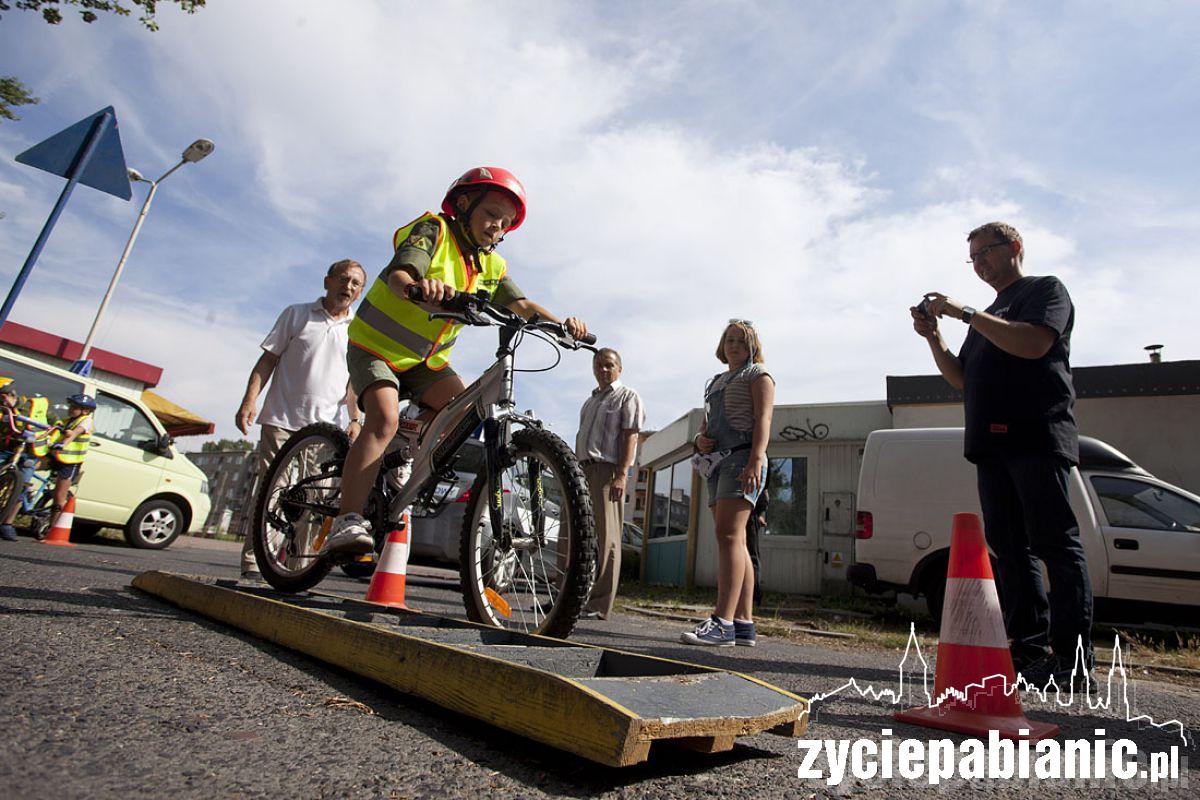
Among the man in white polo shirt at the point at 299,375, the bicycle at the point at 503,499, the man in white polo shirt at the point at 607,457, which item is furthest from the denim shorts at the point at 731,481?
the man in white polo shirt at the point at 299,375

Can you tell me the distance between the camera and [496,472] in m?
3.12

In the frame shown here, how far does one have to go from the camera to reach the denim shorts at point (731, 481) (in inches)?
170

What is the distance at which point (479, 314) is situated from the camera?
124 inches

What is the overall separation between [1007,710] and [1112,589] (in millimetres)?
6706

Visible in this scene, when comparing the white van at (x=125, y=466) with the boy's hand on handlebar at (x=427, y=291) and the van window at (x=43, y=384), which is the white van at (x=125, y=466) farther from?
the boy's hand on handlebar at (x=427, y=291)

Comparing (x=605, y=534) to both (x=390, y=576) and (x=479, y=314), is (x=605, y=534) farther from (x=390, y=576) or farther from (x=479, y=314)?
(x=479, y=314)

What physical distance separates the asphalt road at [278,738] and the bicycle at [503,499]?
0.89 metres

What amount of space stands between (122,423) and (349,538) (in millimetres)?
8161

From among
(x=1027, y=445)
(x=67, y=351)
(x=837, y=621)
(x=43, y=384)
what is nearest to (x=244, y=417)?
(x=1027, y=445)

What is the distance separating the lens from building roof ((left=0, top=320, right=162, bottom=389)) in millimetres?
21673

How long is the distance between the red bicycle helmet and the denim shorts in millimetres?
2069

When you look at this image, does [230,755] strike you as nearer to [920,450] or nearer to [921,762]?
[921,762]

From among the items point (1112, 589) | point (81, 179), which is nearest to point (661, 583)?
point (1112, 589)

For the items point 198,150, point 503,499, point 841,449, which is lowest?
point 503,499
